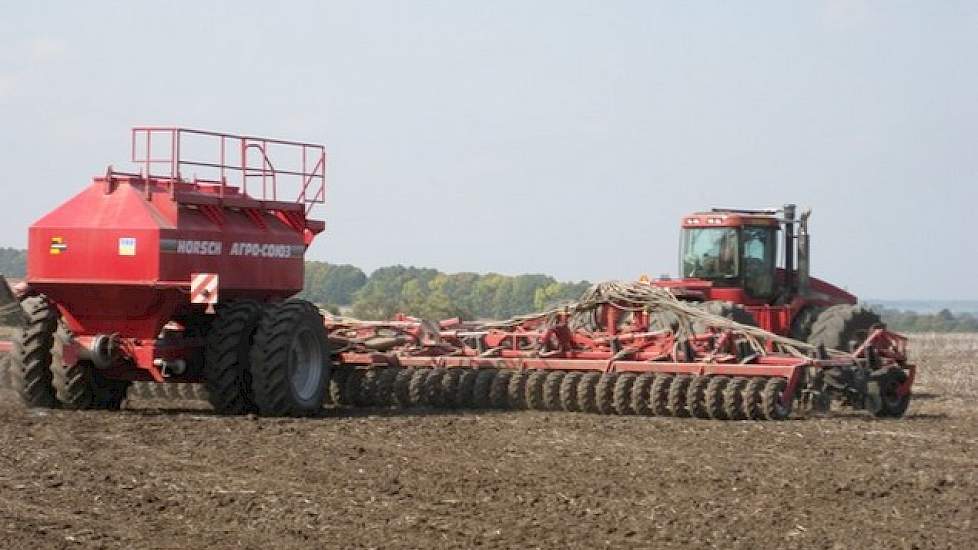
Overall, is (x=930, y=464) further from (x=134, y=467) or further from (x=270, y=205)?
(x=270, y=205)

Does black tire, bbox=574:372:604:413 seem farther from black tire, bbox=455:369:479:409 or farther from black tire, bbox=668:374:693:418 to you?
black tire, bbox=455:369:479:409

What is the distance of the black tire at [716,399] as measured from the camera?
51.7 ft

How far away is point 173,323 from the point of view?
15852 mm

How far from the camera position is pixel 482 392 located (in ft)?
56.0

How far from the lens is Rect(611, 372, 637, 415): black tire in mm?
16250

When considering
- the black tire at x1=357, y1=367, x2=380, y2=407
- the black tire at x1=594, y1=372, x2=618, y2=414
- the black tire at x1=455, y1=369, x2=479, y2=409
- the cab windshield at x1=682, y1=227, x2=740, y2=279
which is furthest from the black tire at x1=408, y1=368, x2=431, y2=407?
the cab windshield at x1=682, y1=227, x2=740, y2=279

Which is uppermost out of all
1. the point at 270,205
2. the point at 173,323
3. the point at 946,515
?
the point at 270,205

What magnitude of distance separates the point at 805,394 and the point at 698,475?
5.05m

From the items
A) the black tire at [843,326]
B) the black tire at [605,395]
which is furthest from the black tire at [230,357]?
the black tire at [843,326]

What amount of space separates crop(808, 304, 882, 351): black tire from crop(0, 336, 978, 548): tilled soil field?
3.58m

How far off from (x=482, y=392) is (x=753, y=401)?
304 cm

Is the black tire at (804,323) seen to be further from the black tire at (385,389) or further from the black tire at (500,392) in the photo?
the black tire at (385,389)

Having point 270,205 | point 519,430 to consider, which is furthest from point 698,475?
point 270,205

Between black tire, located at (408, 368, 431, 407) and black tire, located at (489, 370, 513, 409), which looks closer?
black tire, located at (489, 370, 513, 409)
